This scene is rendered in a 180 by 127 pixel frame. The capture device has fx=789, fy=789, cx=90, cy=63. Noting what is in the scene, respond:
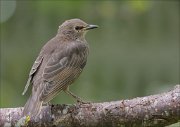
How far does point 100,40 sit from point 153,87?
7.78ft

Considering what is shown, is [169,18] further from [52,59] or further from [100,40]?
[52,59]

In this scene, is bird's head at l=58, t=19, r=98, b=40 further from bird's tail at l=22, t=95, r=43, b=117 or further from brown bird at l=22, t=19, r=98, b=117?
bird's tail at l=22, t=95, r=43, b=117

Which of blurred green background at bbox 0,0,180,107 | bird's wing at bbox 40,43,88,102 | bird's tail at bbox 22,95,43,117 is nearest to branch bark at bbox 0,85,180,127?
bird's tail at bbox 22,95,43,117

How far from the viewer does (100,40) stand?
39.9 feet

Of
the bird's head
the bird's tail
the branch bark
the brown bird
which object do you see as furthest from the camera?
the bird's head

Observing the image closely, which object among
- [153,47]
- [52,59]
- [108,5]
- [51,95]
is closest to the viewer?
[51,95]

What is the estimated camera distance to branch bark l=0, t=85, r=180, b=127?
24.5ft

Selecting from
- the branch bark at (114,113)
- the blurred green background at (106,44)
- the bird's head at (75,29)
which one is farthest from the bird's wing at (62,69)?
the blurred green background at (106,44)

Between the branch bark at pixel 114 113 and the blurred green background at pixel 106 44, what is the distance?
75.0 inches

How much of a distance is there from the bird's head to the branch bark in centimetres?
178

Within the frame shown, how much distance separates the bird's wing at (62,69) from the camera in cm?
858

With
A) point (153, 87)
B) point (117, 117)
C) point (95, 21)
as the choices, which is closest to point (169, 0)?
point (95, 21)

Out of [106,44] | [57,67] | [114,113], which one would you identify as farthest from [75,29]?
[114,113]

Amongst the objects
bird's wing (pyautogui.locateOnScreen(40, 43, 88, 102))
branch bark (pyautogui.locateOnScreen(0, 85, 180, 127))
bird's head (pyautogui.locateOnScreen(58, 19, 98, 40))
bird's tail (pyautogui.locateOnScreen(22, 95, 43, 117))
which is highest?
bird's head (pyautogui.locateOnScreen(58, 19, 98, 40))
